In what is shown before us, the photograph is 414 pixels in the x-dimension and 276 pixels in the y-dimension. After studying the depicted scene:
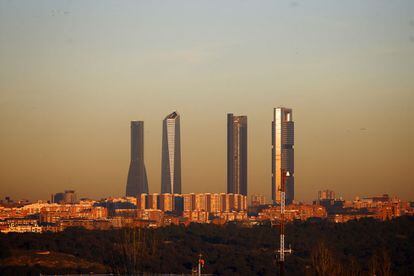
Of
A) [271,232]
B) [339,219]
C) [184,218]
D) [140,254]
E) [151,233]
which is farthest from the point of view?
[184,218]

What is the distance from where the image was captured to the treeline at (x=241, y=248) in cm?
7638

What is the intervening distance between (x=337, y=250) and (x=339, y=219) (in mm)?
73400

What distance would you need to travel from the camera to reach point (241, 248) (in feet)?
328

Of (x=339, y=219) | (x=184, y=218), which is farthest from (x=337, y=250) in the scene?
(x=184, y=218)

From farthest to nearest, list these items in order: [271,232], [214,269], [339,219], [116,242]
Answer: [339,219] → [271,232] → [116,242] → [214,269]

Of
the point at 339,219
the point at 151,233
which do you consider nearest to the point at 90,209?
the point at 339,219

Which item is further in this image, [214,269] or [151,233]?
[151,233]

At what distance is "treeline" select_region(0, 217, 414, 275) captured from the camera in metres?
76.4

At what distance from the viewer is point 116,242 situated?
3661 inches

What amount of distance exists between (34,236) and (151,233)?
41.3 ft

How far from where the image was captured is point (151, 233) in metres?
103

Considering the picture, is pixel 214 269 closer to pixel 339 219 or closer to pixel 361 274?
pixel 361 274

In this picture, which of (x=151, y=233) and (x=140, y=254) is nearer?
(x=140, y=254)

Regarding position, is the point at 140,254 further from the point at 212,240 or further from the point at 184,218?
the point at 184,218
